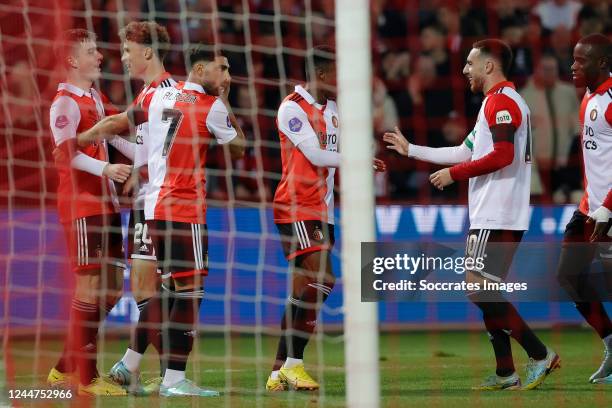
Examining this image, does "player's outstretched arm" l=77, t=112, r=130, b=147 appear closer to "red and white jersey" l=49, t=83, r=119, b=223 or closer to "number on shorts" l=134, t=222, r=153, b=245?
"red and white jersey" l=49, t=83, r=119, b=223

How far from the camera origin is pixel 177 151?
6.95 metres

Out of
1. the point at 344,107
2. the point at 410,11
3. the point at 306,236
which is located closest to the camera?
the point at 344,107

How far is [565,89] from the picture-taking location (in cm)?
1009

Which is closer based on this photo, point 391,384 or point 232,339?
point 391,384

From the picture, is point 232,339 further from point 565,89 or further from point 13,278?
point 565,89

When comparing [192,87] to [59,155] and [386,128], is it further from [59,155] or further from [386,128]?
[386,128]

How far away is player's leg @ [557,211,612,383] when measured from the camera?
7.35 m

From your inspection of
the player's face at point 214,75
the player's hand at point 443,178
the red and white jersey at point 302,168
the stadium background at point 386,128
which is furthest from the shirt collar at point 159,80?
the stadium background at point 386,128

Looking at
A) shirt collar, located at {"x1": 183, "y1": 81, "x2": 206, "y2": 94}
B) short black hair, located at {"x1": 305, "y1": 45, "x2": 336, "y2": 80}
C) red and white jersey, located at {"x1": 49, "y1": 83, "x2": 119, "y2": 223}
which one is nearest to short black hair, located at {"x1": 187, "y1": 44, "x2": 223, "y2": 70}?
shirt collar, located at {"x1": 183, "y1": 81, "x2": 206, "y2": 94}

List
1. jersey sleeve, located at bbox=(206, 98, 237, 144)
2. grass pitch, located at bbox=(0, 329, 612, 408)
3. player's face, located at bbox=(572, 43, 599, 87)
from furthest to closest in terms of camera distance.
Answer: player's face, located at bbox=(572, 43, 599, 87) → jersey sleeve, located at bbox=(206, 98, 237, 144) → grass pitch, located at bbox=(0, 329, 612, 408)

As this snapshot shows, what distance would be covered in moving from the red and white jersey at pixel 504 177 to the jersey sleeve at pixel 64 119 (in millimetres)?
2353

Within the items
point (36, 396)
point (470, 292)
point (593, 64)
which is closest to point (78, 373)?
point (36, 396)

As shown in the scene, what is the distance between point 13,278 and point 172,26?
289 centimetres

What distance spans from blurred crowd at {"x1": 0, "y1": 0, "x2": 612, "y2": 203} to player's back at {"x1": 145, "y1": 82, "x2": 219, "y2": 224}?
2495 millimetres
